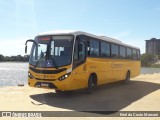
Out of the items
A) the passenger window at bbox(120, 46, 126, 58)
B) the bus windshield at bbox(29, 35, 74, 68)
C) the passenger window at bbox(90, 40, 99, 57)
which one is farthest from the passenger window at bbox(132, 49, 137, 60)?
the bus windshield at bbox(29, 35, 74, 68)

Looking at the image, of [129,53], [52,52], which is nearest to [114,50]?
[129,53]

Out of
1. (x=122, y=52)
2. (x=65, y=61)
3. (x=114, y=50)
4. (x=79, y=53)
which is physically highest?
(x=114, y=50)

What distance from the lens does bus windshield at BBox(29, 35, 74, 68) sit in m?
13.9

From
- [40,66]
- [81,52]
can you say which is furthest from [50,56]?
[81,52]

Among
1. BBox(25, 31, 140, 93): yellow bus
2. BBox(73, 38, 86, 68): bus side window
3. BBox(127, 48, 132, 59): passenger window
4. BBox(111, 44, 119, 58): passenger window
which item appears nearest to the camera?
BBox(25, 31, 140, 93): yellow bus

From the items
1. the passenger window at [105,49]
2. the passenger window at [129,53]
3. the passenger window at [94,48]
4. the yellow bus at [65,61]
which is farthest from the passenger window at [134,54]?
the passenger window at [94,48]

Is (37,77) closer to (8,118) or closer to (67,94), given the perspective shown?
(67,94)

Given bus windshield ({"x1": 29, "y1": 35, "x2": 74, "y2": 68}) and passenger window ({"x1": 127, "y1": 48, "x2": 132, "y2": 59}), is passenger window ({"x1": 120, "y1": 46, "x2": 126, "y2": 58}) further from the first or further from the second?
bus windshield ({"x1": 29, "y1": 35, "x2": 74, "y2": 68})

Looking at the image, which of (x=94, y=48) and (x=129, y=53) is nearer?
(x=94, y=48)

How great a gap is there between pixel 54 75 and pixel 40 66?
93 cm

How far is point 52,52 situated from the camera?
47.0ft

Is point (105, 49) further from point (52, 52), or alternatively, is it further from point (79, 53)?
point (52, 52)

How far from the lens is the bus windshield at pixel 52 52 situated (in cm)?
1392

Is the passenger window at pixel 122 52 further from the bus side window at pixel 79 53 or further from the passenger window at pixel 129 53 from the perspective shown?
the bus side window at pixel 79 53
